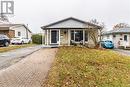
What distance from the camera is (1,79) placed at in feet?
37.0

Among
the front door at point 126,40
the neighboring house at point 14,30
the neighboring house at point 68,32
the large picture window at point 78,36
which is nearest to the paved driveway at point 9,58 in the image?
the neighboring house at point 68,32

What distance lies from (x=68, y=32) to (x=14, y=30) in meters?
23.6

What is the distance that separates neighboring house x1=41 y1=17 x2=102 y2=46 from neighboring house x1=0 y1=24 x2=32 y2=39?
771 inches

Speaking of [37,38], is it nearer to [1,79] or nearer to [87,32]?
[87,32]

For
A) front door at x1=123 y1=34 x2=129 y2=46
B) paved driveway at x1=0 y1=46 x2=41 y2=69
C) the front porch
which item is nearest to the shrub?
front door at x1=123 y1=34 x2=129 y2=46

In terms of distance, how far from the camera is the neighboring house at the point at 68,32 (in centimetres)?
3719

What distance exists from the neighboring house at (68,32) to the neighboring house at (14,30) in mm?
19592

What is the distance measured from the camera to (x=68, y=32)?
38.2 m

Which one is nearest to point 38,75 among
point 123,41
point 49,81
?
point 49,81

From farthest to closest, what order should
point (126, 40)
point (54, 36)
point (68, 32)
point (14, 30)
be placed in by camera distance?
point (14, 30)
point (126, 40)
point (54, 36)
point (68, 32)

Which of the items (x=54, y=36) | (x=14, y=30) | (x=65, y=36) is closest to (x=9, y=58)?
(x=54, y=36)

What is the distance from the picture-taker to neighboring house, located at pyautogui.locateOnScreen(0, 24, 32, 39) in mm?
55966

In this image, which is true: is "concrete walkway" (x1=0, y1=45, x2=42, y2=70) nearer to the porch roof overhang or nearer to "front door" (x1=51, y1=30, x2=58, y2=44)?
the porch roof overhang

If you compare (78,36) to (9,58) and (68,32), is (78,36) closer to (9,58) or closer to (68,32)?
(68,32)
